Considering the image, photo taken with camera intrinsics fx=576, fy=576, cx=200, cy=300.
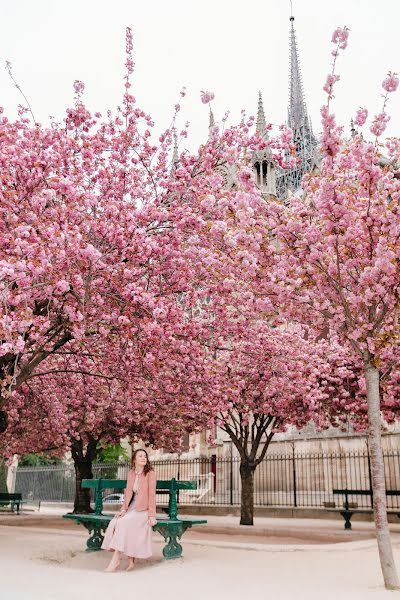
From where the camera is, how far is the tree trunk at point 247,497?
16.9 meters

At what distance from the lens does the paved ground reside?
20.9 ft

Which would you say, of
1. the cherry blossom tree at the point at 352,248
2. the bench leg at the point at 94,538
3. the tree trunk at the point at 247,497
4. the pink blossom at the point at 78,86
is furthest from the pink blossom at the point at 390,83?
the tree trunk at the point at 247,497

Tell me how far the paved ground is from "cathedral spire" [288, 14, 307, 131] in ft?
233

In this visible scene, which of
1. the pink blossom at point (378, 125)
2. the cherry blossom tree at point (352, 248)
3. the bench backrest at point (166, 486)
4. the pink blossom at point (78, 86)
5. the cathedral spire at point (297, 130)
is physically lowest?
the bench backrest at point (166, 486)

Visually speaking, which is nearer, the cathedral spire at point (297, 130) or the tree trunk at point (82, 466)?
the tree trunk at point (82, 466)

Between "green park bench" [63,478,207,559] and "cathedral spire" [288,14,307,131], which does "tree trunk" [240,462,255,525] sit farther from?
"cathedral spire" [288,14,307,131]

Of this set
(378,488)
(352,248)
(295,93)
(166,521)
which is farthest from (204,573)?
(295,93)

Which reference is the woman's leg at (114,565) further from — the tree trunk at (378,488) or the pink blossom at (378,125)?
the pink blossom at (378,125)

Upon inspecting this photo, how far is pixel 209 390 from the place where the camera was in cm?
1546

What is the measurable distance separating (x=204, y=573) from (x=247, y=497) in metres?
9.88

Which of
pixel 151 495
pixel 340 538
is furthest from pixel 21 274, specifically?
pixel 340 538

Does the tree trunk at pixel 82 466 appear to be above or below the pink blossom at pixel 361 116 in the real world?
below

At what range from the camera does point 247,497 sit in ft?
56.2

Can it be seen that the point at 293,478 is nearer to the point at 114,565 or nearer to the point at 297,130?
the point at 114,565
